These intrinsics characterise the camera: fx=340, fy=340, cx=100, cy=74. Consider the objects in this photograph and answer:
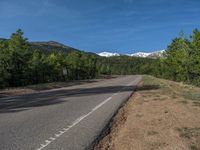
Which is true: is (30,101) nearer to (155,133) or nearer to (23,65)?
(155,133)

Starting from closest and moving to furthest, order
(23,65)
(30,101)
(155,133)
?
(155,133) < (30,101) < (23,65)

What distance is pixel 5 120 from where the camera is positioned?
→ 462 inches

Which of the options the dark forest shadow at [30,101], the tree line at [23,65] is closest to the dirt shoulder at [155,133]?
the dark forest shadow at [30,101]

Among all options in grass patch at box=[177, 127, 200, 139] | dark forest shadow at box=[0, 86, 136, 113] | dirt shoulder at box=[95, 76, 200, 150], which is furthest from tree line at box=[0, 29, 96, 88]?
grass patch at box=[177, 127, 200, 139]

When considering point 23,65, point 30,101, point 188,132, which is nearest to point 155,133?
point 188,132

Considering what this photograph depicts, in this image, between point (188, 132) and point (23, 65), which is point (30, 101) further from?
point (23, 65)

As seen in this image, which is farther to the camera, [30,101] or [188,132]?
[30,101]

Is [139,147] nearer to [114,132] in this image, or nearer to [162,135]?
[162,135]

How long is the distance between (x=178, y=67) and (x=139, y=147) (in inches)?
1986

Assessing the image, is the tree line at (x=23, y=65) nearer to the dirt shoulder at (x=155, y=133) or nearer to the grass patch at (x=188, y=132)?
the dirt shoulder at (x=155, y=133)

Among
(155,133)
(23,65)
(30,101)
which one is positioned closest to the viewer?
(155,133)

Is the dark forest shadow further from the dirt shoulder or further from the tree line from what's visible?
the tree line

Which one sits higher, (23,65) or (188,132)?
(23,65)

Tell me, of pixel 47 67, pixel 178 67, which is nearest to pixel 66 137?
pixel 178 67
